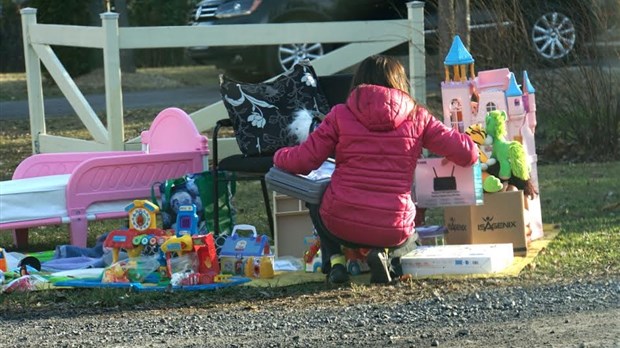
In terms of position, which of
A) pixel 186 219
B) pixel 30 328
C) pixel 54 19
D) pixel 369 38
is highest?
pixel 54 19

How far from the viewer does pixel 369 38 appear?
10.4 meters

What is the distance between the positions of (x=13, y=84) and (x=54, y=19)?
1.72 metres

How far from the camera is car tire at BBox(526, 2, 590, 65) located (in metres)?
10.7

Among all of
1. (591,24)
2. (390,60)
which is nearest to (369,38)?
(591,24)

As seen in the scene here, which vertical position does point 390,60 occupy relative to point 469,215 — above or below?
above

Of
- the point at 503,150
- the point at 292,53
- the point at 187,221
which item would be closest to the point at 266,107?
the point at 187,221

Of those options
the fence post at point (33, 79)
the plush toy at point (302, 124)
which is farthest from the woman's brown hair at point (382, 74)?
the fence post at point (33, 79)

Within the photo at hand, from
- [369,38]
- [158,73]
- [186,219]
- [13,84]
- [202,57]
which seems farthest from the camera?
[158,73]

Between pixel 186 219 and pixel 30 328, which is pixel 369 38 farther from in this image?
pixel 30 328

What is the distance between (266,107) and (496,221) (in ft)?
5.75

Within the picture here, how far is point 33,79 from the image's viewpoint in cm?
1132

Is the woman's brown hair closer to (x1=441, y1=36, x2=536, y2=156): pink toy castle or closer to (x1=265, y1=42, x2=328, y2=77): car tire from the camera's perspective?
(x1=441, y1=36, x2=536, y2=156): pink toy castle

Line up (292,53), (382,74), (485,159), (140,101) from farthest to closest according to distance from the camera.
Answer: (140,101)
(292,53)
(485,159)
(382,74)

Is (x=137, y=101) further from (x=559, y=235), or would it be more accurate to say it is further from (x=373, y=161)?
(x=373, y=161)
